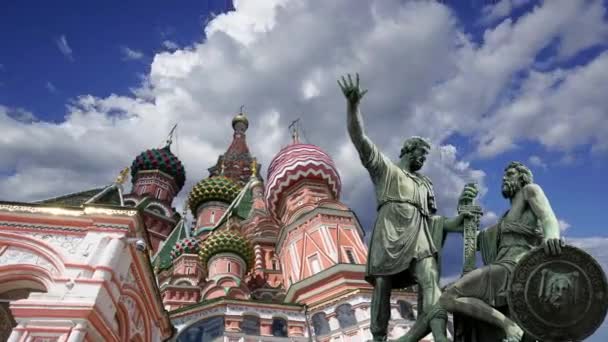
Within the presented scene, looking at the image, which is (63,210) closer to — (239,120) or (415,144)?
(415,144)

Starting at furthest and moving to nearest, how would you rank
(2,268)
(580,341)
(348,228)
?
(348,228) < (2,268) < (580,341)

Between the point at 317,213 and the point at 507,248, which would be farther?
the point at 317,213

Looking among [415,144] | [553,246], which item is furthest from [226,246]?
[553,246]

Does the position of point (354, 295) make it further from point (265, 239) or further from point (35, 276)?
point (265, 239)

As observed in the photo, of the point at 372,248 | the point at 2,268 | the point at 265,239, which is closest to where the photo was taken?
the point at 372,248

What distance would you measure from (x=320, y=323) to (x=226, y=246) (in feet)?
30.2

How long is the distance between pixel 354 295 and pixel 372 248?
15151 millimetres

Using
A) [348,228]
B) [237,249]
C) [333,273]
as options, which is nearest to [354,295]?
[333,273]

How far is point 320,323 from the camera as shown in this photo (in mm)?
19203

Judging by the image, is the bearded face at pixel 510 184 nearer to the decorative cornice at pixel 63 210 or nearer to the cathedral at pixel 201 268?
the cathedral at pixel 201 268

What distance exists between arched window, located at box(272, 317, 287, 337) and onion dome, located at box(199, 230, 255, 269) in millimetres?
7749

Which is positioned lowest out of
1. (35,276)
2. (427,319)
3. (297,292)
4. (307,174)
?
(427,319)

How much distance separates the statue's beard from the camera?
4.24 meters

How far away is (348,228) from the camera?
23.4 m
